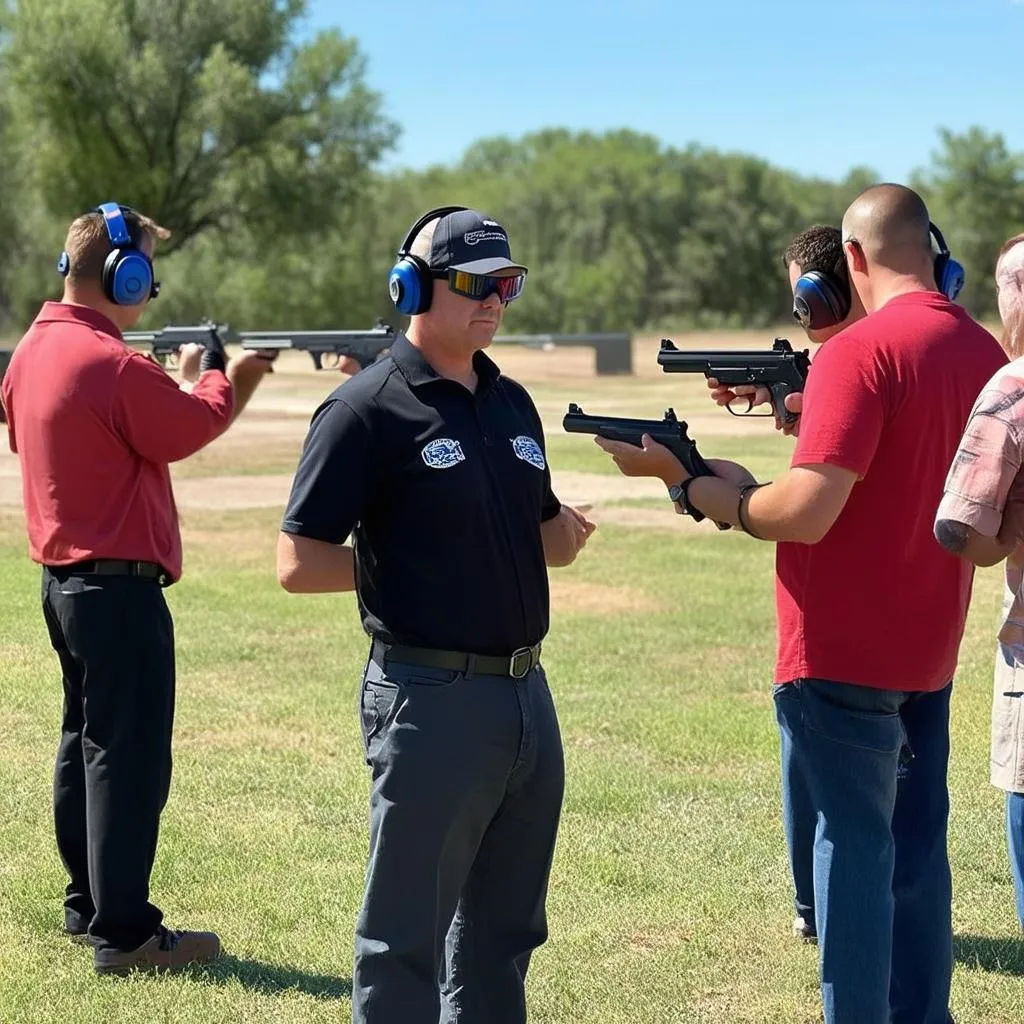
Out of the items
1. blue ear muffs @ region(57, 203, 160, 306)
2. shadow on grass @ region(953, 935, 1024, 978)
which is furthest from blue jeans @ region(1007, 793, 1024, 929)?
blue ear muffs @ region(57, 203, 160, 306)

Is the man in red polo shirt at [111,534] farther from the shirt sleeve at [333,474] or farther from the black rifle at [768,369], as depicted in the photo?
the black rifle at [768,369]

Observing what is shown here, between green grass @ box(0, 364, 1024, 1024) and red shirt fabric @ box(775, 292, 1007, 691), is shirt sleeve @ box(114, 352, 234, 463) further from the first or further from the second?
red shirt fabric @ box(775, 292, 1007, 691)

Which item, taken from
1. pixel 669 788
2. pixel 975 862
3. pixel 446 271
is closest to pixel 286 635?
pixel 669 788

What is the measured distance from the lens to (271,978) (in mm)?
5184

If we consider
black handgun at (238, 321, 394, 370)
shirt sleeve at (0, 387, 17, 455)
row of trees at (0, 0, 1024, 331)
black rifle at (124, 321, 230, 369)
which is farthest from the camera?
row of trees at (0, 0, 1024, 331)

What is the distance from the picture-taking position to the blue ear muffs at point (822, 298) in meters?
4.82

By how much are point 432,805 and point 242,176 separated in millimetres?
55109

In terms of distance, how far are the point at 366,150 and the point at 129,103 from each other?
8.70 metres

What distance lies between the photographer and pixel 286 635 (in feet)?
35.7

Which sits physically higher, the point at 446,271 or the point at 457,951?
the point at 446,271

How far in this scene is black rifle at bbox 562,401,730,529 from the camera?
14.1 feet

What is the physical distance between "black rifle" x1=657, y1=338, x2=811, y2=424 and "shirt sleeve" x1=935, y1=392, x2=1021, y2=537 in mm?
1324

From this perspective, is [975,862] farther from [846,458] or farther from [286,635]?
[286,635]

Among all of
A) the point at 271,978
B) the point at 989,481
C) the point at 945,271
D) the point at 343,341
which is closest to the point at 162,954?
the point at 271,978
